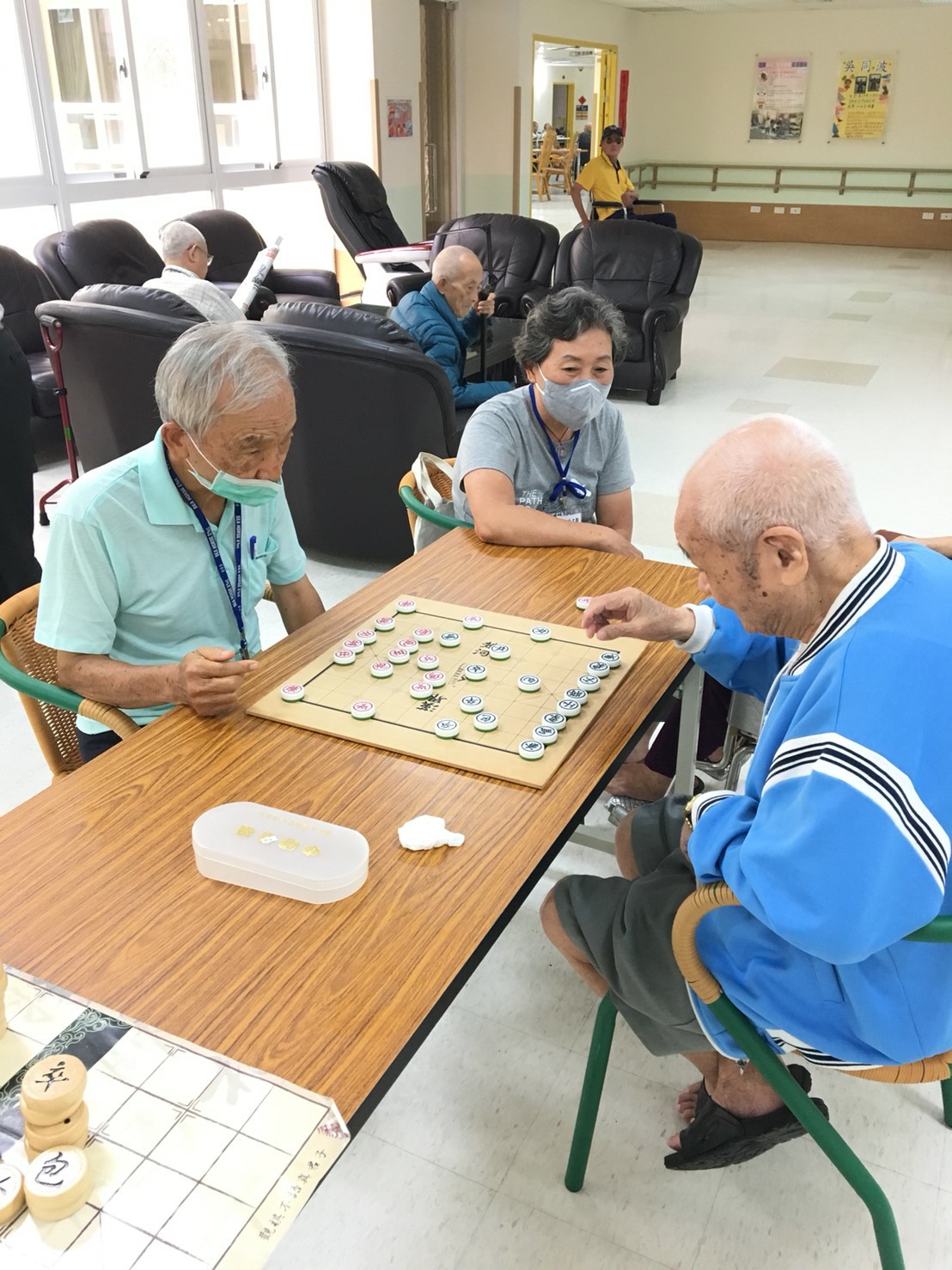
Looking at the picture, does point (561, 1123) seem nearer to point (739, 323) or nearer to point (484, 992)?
point (484, 992)

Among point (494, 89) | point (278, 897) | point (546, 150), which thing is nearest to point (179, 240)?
point (278, 897)

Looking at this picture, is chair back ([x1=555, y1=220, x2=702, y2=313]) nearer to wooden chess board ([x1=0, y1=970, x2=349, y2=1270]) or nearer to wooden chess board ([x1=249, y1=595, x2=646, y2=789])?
wooden chess board ([x1=249, y1=595, x2=646, y2=789])

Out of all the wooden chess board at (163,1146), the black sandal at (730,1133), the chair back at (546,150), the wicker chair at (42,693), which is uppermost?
the chair back at (546,150)

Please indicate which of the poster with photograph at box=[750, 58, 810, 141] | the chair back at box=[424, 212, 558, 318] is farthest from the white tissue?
the poster with photograph at box=[750, 58, 810, 141]

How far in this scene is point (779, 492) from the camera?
1.12 m

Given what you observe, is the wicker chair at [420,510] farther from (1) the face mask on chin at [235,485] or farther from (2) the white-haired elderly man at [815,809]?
(2) the white-haired elderly man at [815,809]

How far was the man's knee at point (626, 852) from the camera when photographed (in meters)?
1.73

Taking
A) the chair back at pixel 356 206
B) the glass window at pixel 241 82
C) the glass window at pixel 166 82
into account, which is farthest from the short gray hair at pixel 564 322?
the glass window at pixel 241 82

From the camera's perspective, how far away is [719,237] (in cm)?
1535

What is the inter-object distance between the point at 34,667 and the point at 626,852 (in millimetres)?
1086

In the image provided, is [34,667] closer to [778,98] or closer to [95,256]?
[95,256]

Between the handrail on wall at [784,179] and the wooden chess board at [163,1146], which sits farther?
the handrail on wall at [784,179]

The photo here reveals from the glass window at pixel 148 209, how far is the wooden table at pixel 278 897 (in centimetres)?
669

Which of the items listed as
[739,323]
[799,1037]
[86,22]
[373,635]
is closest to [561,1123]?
[799,1037]
